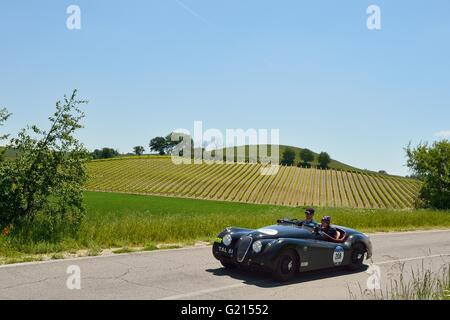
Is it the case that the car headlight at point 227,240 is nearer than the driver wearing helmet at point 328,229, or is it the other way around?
the car headlight at point 227,240

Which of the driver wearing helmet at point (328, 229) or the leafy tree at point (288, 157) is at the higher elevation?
the leafy tree at point (288, 157)

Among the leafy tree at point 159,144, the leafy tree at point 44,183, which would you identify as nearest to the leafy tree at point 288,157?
the leafy tree at point 159,144

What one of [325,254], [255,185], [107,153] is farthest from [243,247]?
[107,153]

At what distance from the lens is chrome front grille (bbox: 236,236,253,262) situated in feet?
29.5

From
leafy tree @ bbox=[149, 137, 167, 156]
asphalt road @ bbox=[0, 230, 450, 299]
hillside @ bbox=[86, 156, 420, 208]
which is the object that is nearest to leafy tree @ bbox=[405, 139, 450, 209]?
hillside @ bbox=[86, 156, 420, 208]

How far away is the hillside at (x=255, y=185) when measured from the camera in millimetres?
57281

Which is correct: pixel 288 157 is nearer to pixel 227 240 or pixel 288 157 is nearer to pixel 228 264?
pixel 228 264

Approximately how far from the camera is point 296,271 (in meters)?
9.17

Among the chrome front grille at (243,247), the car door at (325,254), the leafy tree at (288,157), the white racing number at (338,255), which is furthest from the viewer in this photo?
the leafy tree at (288,157)

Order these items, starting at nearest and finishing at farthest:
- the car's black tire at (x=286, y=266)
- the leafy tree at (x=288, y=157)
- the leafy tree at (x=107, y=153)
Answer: the car's black tire at (x=286, y=266)
the leafy tree at (x=107, y=153)
the leafy tree at (x=288, y=157)

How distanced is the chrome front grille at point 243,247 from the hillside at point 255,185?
4505 centimetres

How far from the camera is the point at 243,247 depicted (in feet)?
29.8

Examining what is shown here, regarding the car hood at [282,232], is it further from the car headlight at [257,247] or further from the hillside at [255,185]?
the hillside at [255,185]
